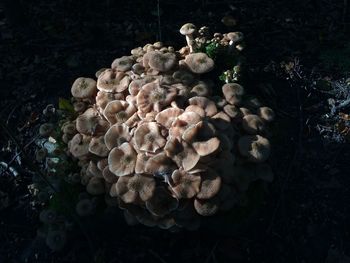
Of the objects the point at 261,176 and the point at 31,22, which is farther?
the point at 31,22

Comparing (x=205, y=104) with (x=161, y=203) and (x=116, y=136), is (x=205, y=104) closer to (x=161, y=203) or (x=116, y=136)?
(x=116, y=136)

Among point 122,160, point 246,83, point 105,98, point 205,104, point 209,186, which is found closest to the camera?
point 209,186

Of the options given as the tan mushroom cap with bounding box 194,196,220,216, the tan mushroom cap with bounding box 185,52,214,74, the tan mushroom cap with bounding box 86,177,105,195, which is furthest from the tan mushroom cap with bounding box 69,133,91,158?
the tan mushroom cap with bounding box 185,52,214,74

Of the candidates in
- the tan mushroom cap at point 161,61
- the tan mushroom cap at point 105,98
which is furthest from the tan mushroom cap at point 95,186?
the tan mushroom cap at point 161,61

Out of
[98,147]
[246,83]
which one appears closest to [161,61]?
[98,147]

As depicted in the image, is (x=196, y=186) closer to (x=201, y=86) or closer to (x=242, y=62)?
(x=201, y=86)

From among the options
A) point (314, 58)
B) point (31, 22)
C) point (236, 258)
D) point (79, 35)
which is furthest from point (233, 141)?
point (31, 22)

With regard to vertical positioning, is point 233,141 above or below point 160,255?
above
